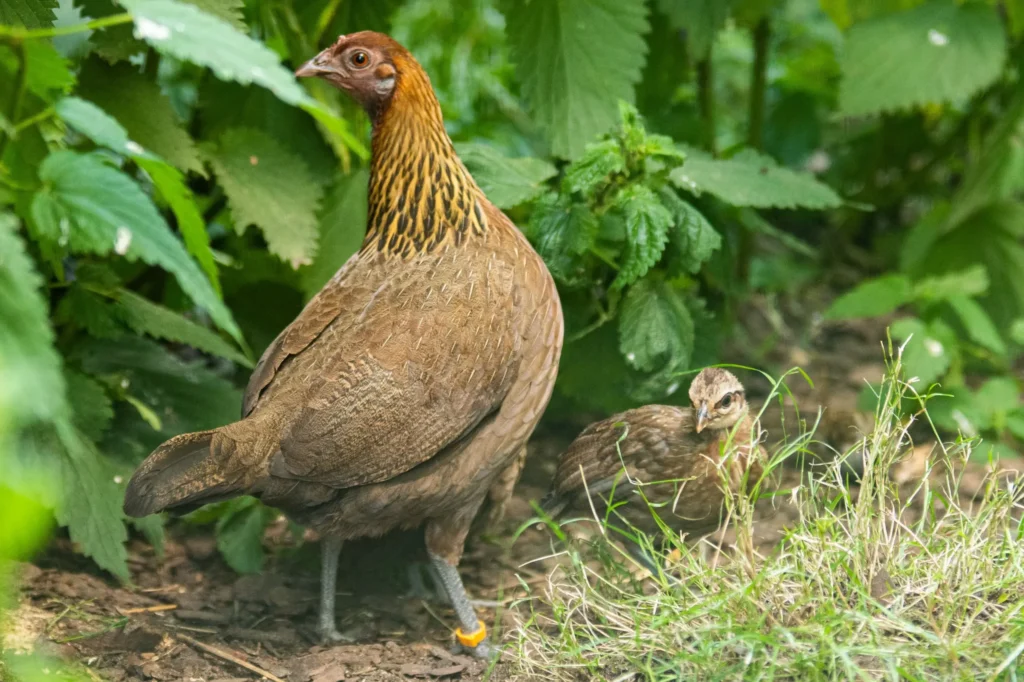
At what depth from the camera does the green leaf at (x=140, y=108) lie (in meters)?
3.65

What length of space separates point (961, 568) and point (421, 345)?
1468mm

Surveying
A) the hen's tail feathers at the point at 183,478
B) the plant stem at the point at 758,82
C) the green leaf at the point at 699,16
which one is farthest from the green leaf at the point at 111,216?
the plant stem at the point at 758,82

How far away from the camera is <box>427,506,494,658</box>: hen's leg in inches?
133

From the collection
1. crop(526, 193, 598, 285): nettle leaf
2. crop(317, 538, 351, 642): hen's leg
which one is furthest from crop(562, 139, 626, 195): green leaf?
crop(317, 538, 351, 642): hen's leg

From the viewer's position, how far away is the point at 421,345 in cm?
315

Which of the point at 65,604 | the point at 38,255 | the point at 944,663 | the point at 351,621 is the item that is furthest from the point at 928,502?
the point at 38,255

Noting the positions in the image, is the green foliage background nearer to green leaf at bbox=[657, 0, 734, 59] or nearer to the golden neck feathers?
green leaf at bbox=[657, 0, 734, 59]

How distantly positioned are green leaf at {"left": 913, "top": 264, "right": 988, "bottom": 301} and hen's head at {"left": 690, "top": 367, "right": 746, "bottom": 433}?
5.04 feet

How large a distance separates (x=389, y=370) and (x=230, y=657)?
930 millimetres

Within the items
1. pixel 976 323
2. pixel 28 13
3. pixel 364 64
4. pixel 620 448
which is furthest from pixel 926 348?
pixel 28 13

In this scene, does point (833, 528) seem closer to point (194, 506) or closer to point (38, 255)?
point (194, 506)

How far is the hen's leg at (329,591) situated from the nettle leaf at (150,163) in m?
0.98

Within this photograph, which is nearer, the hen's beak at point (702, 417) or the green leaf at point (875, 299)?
the hen's beak at point (702, 417)

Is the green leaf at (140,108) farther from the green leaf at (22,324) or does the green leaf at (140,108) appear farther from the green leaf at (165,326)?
the green leaf at (22,324)
